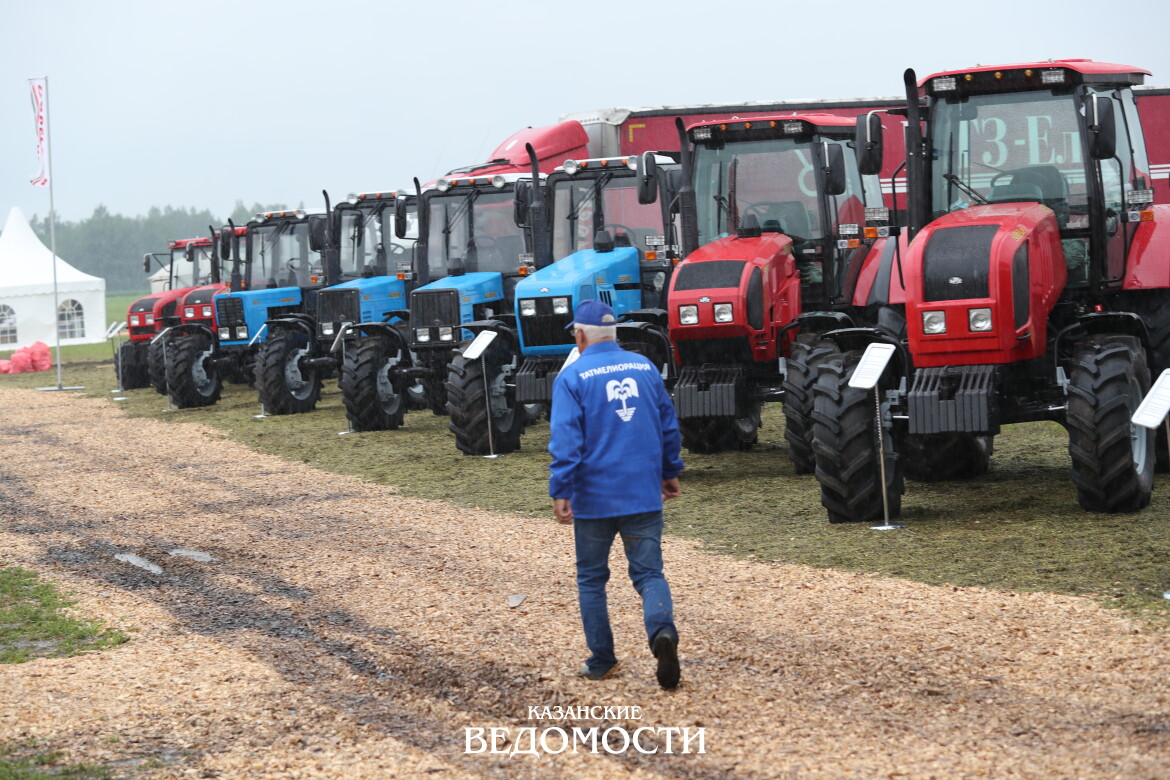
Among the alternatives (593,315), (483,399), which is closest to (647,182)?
(483,399)

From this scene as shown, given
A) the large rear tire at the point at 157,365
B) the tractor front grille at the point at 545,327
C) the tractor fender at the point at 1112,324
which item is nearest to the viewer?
the tractor fender at the point at 1112,324

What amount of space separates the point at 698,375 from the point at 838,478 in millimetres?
2255

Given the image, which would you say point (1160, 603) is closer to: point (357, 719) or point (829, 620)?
point (829, 620)

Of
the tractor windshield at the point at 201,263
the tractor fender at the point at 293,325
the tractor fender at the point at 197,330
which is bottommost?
the tractor fender at the point at 197,330

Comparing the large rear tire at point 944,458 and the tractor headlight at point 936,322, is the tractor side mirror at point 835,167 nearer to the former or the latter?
the large rear tire at point 944,458

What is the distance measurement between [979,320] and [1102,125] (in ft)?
4.89

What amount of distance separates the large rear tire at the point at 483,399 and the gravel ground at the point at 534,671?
4041mm

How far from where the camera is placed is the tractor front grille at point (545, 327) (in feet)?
45.6

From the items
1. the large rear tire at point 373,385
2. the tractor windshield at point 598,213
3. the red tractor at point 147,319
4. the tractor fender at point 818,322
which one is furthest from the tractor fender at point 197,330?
the tractor fender at point 818,322

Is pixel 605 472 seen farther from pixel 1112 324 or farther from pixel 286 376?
pixel 286 376

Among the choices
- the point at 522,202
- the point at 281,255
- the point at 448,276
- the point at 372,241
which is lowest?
the point at 448,276

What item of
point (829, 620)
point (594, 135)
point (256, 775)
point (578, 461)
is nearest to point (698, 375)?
point (829, 620)

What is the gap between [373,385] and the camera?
56.1ft

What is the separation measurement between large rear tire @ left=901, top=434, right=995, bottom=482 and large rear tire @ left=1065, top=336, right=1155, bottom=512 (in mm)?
1988
